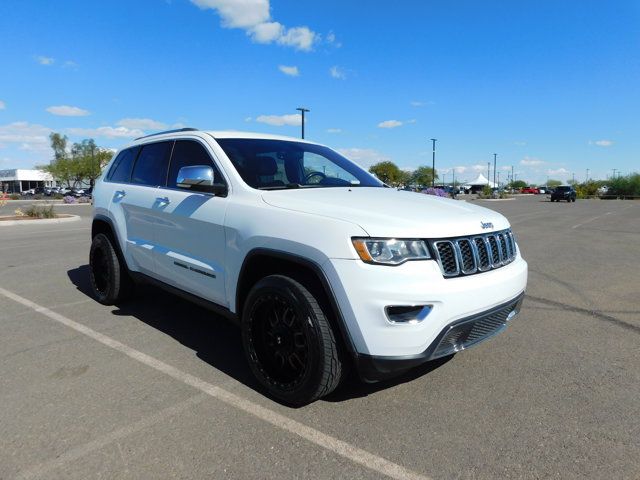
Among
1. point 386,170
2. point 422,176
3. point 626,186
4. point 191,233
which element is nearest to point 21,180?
point 386,170

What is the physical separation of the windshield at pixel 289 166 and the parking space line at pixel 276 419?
4.90 feet

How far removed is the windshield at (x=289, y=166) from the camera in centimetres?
368

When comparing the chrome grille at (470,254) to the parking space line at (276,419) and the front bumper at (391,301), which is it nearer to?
the front bumper at (391,301)

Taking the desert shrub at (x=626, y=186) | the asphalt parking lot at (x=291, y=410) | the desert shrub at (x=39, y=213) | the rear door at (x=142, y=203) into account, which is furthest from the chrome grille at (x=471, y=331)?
the desert shrub at (x=626, y=186)

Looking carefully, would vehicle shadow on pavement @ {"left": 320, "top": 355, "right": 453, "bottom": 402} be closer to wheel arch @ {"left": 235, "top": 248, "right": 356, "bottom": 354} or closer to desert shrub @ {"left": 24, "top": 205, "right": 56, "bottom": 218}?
wheel arch @ {"left": 235, "top": 248, "right": 356, "bottom": 354}

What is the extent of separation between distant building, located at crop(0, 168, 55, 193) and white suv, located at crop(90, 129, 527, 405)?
107 metres

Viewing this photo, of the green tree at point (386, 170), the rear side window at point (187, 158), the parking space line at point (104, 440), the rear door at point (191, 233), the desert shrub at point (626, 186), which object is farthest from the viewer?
the green tree at point (386, 170)

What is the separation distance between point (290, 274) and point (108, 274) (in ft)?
9.92

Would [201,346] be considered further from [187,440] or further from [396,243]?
[396,243]

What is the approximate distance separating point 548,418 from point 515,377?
595 mm

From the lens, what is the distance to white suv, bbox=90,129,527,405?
103 inches

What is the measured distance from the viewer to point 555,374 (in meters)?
3.51

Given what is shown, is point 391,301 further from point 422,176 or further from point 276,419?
point 422,176

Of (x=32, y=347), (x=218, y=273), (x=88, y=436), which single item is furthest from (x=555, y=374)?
(x=32, y=347)
